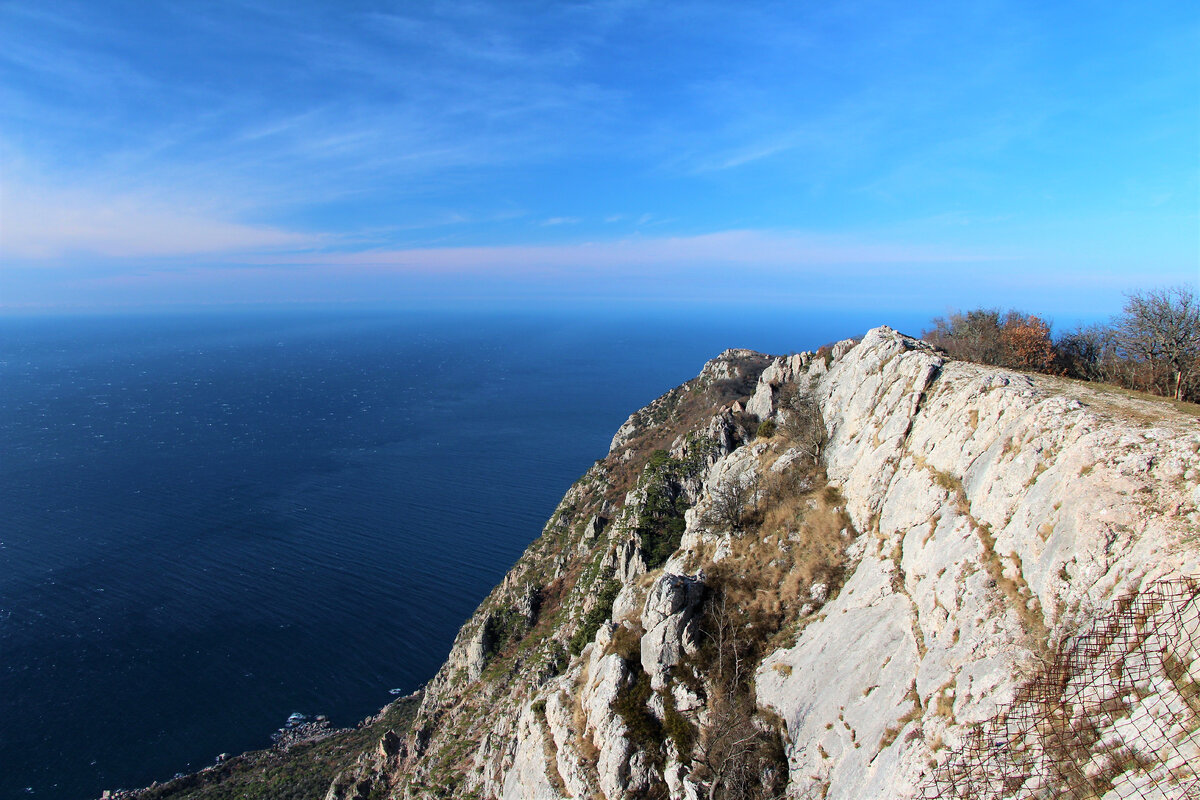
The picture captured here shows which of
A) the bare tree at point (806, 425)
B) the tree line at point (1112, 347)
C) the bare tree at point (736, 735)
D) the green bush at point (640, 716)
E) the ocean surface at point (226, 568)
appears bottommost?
the ocean surface at point (226, 568)

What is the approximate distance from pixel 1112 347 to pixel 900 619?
19.2m

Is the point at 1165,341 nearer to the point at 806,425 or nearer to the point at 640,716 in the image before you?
the point at 806,425

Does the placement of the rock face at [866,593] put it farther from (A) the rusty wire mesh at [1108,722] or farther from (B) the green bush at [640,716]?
(A) the rusty wire mesh at [1108,722]

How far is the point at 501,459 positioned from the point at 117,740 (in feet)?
230

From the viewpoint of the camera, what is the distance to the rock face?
11.5m

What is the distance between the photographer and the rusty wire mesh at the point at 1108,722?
8.53 m

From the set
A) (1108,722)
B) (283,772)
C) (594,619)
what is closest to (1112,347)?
(1108,722)

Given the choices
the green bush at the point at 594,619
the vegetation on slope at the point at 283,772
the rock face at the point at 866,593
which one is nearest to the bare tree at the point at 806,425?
the rock face at the point at 866,593

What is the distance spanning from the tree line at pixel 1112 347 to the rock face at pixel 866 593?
5.83 meters

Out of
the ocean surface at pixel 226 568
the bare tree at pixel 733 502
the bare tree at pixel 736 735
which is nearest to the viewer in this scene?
the bare tree at pixel 736 735

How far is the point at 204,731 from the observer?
4638 cm

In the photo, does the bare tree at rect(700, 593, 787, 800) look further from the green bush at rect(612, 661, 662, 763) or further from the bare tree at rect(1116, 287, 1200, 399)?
the bare tree at rect(1116, 287, 1200, 399)

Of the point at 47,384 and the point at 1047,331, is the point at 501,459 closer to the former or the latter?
→ the point at 1047,331

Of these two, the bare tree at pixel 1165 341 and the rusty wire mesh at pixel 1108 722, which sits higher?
the bare tree at pixel 1165 341
